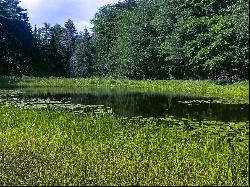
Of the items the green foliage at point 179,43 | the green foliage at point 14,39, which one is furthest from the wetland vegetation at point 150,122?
the green foliage at point 14,39

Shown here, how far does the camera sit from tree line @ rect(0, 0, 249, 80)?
161ft

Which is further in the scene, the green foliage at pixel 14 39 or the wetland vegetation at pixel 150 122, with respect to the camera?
the green foliage at pixel 14 39

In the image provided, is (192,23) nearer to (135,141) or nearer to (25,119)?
(25,119)

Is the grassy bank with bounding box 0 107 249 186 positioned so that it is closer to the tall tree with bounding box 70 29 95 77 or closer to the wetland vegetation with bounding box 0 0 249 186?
the wetland vegetation with bounding box 0 0 249 186

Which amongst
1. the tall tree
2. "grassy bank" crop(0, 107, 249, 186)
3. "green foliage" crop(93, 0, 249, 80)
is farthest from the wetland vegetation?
the tall tree

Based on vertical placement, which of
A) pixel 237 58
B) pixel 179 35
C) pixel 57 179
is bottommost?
pixel 57 179

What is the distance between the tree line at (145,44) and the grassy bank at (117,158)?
1074 centimetres

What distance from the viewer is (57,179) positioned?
9.59 m

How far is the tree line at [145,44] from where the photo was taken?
49219 mm

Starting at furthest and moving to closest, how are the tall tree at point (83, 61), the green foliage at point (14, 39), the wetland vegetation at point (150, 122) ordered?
1. the tall tree at point (83, 61)
2. the green foliage at point (14, 39)
3. the wetland vegetation at point (150, 122)

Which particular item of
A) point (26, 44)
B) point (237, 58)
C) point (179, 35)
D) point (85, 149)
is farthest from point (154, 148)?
point (26, 44)

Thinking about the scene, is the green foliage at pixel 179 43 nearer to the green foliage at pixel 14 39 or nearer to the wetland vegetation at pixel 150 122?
the wetland vegetation at pixel 150 122

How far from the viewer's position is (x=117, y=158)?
10906 mm

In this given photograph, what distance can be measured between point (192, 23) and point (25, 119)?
4016 cm
